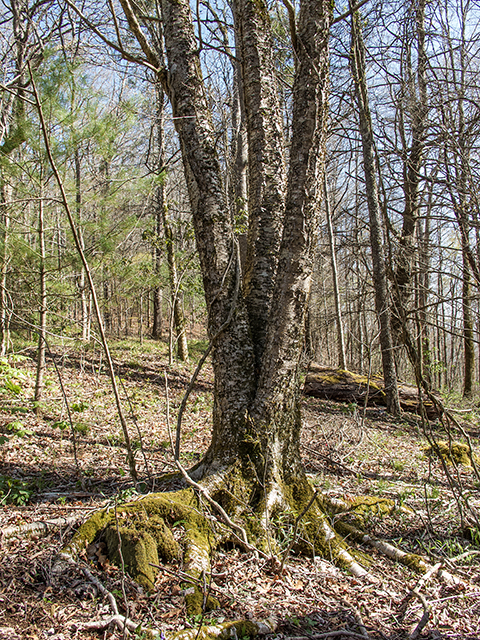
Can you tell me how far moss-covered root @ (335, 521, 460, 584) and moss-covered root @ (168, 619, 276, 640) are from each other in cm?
121

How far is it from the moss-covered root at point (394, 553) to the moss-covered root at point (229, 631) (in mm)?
1207

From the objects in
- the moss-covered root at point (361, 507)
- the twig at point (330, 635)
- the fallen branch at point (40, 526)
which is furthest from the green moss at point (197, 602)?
the moss-covered root at point (361, 507)

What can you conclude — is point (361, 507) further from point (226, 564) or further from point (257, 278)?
point (257, 278)

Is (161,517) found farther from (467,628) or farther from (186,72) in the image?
(186,72)

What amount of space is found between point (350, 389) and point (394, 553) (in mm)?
6976

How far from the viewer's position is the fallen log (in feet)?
30.1

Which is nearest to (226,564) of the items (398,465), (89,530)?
(89,530)

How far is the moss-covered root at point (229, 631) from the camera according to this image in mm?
1874

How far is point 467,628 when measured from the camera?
2203 millimetres

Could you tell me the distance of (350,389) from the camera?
9.72 meters

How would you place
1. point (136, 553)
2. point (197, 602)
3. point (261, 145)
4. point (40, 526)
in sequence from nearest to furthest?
1. point (197, 602)
2. point (136, 553)
3. point (40, 526)
4. point (261, 145)

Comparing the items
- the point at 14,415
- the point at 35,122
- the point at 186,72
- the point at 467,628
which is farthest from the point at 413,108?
the point at 14,415

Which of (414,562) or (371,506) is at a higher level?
(371,506)

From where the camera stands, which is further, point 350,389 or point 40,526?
point 350,389
